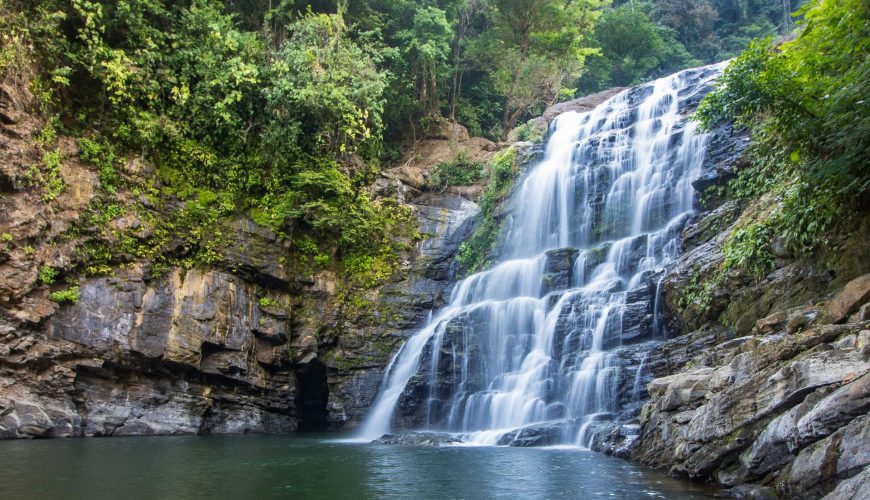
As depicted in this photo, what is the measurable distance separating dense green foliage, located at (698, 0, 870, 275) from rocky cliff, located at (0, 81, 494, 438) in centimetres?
1143

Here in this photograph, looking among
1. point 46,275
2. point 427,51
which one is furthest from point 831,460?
point 427,51

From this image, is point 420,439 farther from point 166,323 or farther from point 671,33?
point 671,33

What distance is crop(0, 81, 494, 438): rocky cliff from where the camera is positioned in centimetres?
1426

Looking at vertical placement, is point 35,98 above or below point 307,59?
below

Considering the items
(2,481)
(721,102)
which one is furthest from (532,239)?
(2,481)

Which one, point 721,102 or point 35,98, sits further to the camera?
point 35,98

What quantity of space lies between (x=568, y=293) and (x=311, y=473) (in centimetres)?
842

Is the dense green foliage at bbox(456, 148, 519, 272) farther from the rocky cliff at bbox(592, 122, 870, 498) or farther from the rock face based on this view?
the rock face

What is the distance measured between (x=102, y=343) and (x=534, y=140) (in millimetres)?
15754

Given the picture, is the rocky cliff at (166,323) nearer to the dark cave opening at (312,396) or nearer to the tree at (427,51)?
the dark cave opening at (312,396)

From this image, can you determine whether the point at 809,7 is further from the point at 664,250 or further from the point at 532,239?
the point at 532,239

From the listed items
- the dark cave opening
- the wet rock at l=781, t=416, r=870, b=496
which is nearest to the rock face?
the wet rock at l=781, t=416, r=870, b=496

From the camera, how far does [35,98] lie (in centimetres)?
1563

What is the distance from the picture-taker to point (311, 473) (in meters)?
9.80
